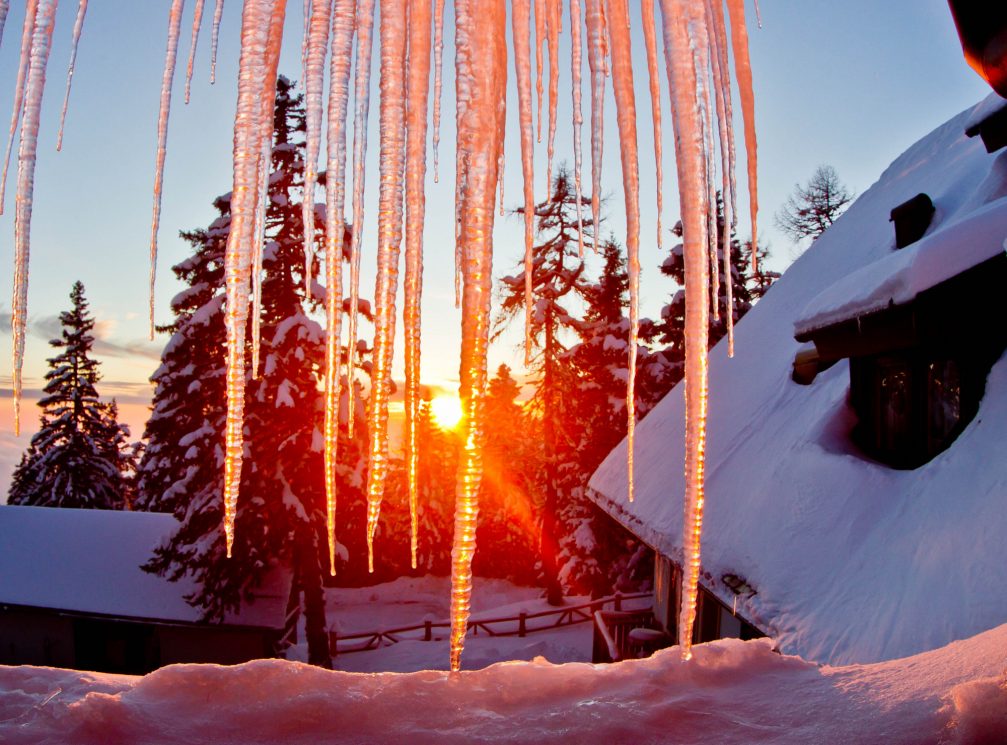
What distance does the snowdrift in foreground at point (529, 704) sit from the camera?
3.42ft

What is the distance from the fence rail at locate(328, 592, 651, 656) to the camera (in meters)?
21.9

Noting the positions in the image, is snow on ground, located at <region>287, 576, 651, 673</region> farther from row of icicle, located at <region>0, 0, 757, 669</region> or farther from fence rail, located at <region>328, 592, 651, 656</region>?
row of icicle, located at <region>0, 0, 757, 669</region>

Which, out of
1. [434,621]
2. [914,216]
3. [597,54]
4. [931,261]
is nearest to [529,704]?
[597,54]

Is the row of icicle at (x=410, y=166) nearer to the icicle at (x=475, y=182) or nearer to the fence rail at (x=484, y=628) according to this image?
the icicle at (x=475, y=182)

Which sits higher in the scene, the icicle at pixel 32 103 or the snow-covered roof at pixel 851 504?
the icicle at pixel 32 103

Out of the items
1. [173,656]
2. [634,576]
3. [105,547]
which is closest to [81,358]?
[105,547]

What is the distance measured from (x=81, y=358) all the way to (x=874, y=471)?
112 ft

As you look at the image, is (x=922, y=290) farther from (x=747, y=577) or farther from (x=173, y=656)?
(x=173, y=656)

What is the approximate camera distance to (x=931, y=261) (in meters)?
4.43

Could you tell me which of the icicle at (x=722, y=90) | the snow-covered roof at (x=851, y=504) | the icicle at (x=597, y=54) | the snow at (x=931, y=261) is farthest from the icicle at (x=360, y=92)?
the snow at (x=931, y=261)

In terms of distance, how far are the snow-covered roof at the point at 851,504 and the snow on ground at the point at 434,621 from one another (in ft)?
18.9

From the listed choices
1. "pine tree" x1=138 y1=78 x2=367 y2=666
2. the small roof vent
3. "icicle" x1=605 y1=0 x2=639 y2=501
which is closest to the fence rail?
"pine tree" x1=138 y1=78 x2=367 y2=666

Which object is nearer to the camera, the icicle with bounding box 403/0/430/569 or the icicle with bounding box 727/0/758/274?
the icicle with bounding box 403/0/430/569

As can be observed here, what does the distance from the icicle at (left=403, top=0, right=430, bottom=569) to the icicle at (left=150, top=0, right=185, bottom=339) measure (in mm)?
789
